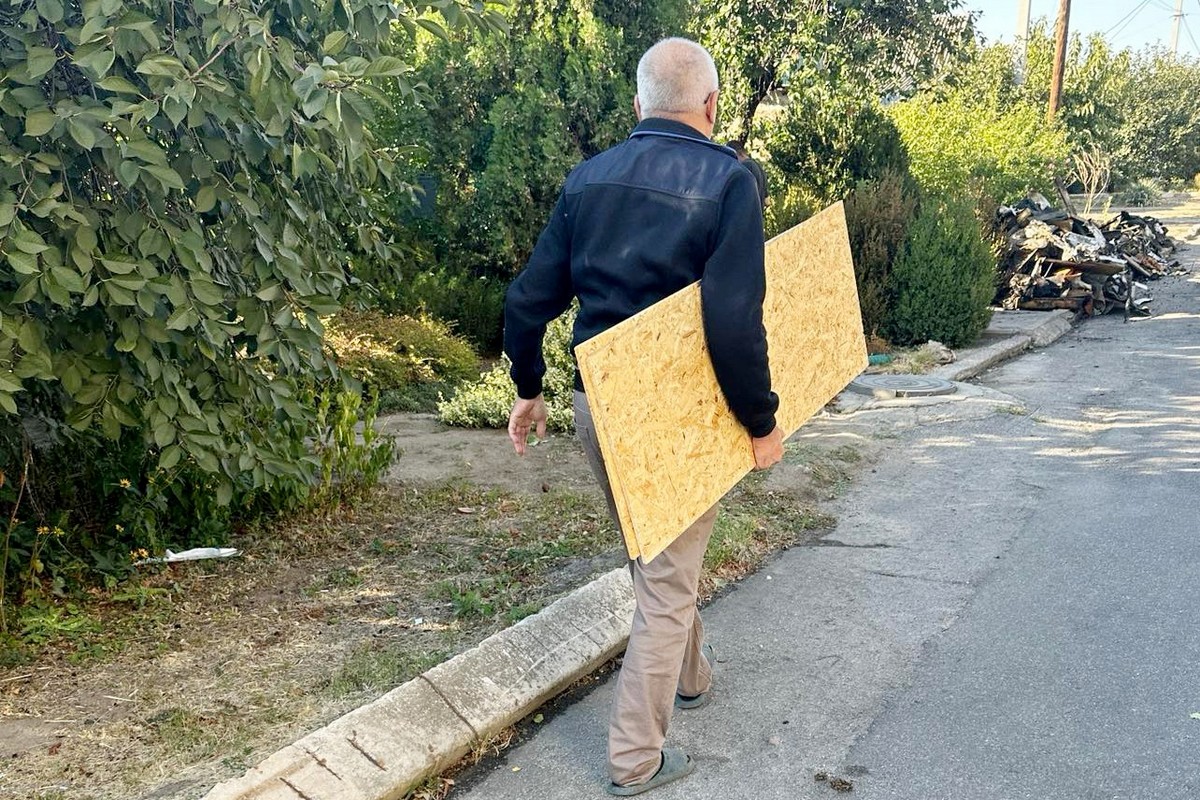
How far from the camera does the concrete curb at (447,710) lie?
3.02 meters

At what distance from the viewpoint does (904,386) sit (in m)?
9.05

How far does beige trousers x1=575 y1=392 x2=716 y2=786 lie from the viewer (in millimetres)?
3180

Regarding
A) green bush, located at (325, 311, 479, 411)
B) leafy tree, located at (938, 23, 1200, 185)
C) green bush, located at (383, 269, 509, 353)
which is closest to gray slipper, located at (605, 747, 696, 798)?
green bush, located at (325, 311, 479, 411)

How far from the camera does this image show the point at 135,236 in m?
3.28

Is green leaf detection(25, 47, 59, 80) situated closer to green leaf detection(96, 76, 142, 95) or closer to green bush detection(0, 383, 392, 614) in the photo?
green leaf detection(96, 76, 142, 95)

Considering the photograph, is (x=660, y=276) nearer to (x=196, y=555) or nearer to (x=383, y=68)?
(x=383, y=68)

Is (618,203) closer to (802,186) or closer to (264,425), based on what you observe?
(264,425)

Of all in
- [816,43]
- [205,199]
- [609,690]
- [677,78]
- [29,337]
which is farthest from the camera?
[816,43]

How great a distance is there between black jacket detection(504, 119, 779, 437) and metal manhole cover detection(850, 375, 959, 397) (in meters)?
5.95

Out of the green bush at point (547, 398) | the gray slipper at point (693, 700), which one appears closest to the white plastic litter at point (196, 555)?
the gray slipper at point (693, 700)

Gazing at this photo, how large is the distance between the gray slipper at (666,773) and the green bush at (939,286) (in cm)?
909

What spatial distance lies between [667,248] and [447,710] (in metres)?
1.65

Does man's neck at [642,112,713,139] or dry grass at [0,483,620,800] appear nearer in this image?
man's neck at [642,112,713,139]

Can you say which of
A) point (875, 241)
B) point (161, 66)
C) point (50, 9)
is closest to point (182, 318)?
point (161, 66)
